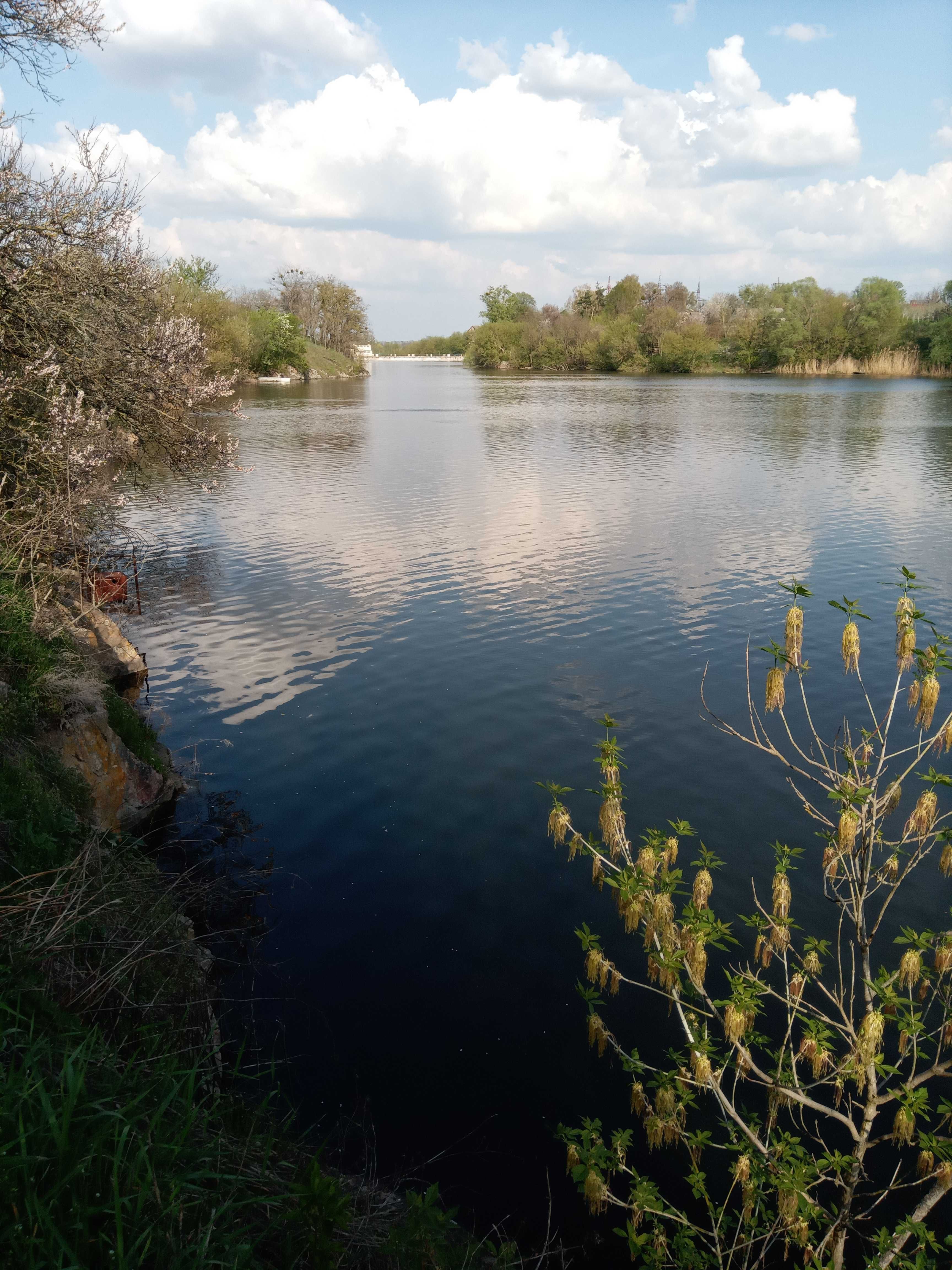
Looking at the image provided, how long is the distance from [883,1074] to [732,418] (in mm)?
50240

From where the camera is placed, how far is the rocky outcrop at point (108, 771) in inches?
316

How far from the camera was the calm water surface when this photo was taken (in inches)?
262

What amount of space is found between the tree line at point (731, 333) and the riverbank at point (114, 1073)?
9412 cm

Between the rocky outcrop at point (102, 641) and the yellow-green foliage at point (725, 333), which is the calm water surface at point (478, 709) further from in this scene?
the yellow-green foliage at point (725, 333)

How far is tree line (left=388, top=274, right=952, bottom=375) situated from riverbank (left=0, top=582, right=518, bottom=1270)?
94.1 metres

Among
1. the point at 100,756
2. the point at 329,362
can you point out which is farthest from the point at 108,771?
the point at 329,362

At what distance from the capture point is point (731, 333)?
356ft

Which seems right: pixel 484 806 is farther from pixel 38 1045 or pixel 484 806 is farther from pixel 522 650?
pixel 38 1045

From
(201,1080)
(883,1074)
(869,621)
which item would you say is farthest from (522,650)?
(201,1080)

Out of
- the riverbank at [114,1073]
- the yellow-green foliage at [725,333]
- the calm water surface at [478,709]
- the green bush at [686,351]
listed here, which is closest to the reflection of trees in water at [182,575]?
the calm water surface at [478,709]

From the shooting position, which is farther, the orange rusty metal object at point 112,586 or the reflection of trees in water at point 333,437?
the reflection of trees in water at point 333,437

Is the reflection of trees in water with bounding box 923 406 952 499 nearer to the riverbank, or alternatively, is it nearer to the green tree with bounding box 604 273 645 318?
the riverbank

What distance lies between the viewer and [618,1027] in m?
6.91

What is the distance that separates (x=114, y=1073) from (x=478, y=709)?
9.28 m
